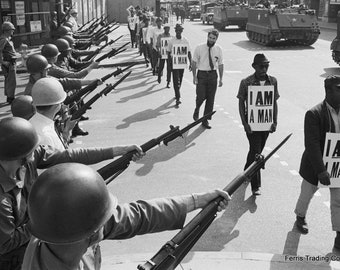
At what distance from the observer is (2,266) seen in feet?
10.7

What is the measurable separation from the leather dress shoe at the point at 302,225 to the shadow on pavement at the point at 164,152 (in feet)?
9.08

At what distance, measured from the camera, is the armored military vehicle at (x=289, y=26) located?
23.3 meters

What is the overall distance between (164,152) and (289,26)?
17.2 m

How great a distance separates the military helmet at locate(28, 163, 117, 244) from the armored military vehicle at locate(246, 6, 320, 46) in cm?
2245

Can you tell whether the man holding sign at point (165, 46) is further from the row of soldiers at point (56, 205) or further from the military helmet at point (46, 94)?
the row of soldiers at point (56, 205)

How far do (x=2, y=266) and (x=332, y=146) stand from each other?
329 cm

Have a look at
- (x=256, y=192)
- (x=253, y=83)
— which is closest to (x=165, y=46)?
(x=253, y=83)

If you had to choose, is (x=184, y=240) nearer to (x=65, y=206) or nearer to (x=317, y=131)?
(x=65, y=206)

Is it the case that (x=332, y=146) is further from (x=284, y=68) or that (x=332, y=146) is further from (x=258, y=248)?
(x=284, y=68)

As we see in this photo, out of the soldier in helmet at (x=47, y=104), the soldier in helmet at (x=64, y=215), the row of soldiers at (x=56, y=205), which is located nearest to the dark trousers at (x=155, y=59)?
the soldier in helmet at (x=47, y=104)

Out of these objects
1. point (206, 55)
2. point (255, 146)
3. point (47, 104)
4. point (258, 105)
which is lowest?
point (255, 146)

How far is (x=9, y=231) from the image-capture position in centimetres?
291

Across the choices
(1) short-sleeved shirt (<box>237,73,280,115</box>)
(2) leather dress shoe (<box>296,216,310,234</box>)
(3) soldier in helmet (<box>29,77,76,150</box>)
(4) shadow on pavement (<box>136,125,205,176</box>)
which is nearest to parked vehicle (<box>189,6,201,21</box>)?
(4) shadow on pavement (<box>136,125,205,176</box>)

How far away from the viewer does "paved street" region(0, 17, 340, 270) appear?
507cm
